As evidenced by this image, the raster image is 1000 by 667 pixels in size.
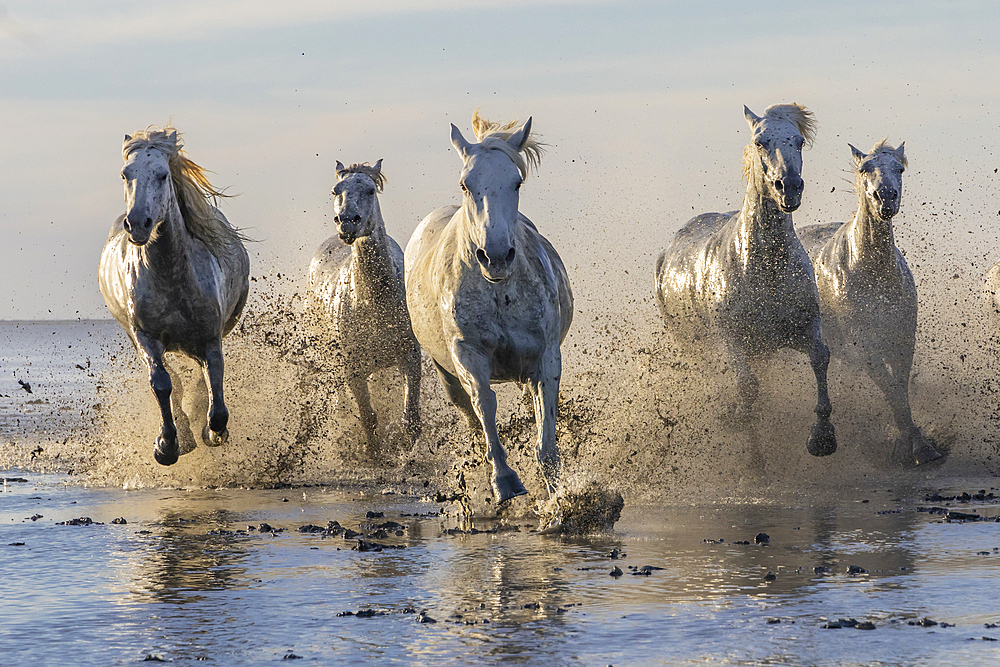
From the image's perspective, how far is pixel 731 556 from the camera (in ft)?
20.2

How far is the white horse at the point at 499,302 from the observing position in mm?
6859

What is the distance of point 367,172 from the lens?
12.2 m

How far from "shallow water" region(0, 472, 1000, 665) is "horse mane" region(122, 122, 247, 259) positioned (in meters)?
2.55

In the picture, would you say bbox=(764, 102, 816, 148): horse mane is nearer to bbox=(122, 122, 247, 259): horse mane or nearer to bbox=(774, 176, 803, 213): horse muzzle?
bbox=(774, 176, 803, 213): horse muzzle

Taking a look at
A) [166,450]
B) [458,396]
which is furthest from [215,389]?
[458,396]

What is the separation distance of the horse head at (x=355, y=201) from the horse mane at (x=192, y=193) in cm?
145

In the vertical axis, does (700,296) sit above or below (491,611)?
above

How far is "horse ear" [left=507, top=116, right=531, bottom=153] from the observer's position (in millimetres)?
7285

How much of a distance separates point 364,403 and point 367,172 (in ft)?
7.24

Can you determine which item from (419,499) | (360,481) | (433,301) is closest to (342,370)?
(360,481)

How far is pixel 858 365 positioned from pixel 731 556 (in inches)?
208

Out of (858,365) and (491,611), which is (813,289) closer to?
(858,365)

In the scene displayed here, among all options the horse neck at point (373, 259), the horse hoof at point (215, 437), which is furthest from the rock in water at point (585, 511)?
the horse neck at point (373, 259)

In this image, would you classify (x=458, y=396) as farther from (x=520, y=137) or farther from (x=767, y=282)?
(x=767, y=282)
